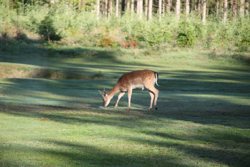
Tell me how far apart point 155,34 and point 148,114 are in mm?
33189

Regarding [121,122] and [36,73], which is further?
[36,73]

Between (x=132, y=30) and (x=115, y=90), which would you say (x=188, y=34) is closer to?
(x=132, y=30)

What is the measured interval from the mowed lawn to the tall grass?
44.0 ft

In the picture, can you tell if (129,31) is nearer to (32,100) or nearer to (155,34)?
(155,34)

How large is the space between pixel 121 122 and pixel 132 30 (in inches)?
1456

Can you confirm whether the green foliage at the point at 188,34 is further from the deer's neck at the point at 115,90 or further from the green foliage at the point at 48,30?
the deer's neck at the point at 115,90

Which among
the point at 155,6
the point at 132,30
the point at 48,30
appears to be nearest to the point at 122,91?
the point at 132,30

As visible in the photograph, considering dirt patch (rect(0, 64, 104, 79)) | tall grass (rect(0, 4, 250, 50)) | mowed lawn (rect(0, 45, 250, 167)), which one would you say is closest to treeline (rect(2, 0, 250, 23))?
tall grass (rect(0, 4, 250, 50))

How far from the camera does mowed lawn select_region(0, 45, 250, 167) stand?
12.6 m

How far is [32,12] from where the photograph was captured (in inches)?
2379

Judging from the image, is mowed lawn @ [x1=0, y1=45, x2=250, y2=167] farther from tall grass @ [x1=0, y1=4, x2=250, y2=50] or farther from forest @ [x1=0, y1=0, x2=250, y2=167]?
tall grass @ [x1=0, y1=4, x2=250, y2=50]

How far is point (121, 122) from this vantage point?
59.5 ft

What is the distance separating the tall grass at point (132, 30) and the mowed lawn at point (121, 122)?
13.4 m

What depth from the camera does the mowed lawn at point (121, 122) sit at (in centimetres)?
1261
